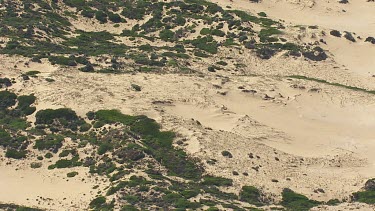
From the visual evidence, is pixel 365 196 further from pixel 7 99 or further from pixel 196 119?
pixel 7 99

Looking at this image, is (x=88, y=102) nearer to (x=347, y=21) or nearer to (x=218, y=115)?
(x=218, y=115)

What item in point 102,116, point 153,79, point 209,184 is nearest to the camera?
point 209,184

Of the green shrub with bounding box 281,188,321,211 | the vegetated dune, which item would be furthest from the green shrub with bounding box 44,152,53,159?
the green shrub with bounding box 281,188,321,211

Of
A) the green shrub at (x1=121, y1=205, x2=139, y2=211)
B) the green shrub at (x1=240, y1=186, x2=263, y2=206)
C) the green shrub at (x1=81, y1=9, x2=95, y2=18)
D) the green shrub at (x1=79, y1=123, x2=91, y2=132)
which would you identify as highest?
the green shrub at (x1=121, y1=205, x2=139, y2=211)

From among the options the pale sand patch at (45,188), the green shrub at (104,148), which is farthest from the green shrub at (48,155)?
the green shrub at (104,148)

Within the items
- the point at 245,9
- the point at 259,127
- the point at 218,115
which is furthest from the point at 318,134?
the point at 245,9

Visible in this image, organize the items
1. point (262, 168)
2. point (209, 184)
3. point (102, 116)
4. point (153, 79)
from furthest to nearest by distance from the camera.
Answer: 1. point (153, 79)
2. point (102, 116)
3. point (262, 168)
4. point (209, 184)

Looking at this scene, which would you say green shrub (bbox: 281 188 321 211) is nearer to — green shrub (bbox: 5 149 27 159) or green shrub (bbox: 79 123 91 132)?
green shrub (bbox: 79 123 91 132)

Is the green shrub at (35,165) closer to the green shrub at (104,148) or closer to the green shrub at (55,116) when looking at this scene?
the green shrub at (104,148)
